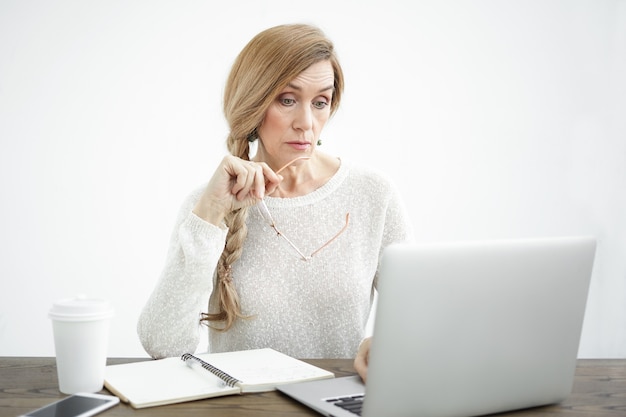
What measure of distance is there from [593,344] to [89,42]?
2.61 m

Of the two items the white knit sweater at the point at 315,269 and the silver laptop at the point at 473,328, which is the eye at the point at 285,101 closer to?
the white knit sweater at the point at 315,269

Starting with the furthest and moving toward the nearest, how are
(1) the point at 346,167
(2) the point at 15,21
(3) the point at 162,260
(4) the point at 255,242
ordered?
1. (3) the point at 162,260
2. (2) the point at 15,21
3. (1) the point at 346,167
4. (4) the point at 255,242

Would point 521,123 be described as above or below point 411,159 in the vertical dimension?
above

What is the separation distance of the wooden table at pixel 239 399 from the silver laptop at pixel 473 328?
3 cm

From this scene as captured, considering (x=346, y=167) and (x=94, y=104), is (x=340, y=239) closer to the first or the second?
(x=346, y=167)

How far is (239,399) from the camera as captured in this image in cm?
101

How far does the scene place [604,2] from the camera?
2895 mm

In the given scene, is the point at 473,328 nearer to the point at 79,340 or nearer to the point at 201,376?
the point at 201,376

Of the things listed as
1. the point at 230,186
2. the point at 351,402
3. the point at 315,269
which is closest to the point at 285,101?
the point at 230,186

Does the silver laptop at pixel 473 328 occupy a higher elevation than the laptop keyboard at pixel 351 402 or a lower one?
higher

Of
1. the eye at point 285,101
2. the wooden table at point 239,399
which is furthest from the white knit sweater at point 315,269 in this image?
the wooden table at point 239,399

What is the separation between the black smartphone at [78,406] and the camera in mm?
914

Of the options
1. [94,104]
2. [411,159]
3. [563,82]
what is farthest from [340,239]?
[563,82]

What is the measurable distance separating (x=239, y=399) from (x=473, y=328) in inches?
14.9
